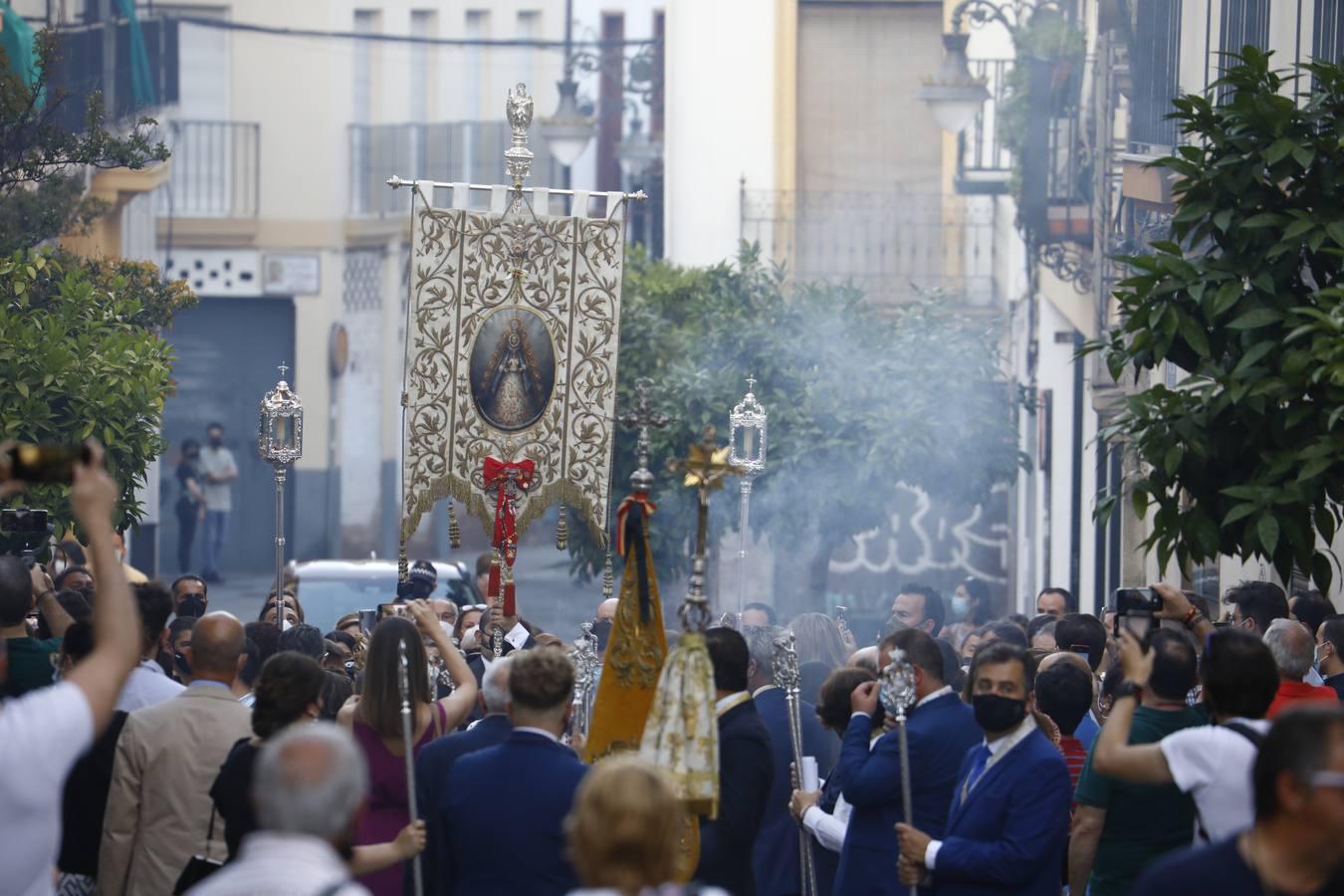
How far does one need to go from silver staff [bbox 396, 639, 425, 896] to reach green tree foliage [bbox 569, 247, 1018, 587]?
384 inches

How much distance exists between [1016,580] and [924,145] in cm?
542

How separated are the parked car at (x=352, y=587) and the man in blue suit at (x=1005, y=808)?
8.45 meters

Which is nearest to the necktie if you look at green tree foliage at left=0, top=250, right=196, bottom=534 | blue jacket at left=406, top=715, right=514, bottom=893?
blue jacket at left=406, top=715, right=514, bottom=893

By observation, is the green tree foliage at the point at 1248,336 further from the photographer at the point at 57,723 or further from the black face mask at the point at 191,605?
the black face mask at the point at 191,605

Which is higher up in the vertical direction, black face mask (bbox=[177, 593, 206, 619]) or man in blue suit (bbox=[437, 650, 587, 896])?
man in blue suit (bbox=[437, 650, 587, 896])

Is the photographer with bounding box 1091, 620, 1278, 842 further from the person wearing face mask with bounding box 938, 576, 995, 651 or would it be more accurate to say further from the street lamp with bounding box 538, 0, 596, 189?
the street lamp with bounding box 538, 0, 596, 189

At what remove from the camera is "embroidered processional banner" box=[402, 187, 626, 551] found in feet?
36.5

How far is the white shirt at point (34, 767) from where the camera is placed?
468cm

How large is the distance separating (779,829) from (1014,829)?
1.49 meters

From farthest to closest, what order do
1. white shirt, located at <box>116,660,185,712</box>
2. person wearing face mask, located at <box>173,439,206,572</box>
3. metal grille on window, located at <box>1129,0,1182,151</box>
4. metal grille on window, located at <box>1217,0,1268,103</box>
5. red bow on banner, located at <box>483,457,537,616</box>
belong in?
person wearing face mask, located at <box>173,439,206,572</box> < metal grille on window, located at <box>1129,0,1182,151</box> < metal grille on window, located at <box>1217,0,1268,103</box> < red bow on banner, located at <box>483,457,537,616</box> < white shirt, located at <box>116,660,185,712</box>

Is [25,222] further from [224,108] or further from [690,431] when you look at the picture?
[224,108]

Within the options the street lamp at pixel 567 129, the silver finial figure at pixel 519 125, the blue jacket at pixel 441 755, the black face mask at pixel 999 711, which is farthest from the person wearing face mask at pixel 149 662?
the street lamp at pixel 567 129

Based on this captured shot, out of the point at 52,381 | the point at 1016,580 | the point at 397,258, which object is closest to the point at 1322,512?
the point at 52,381

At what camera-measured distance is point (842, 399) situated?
1723cm
